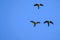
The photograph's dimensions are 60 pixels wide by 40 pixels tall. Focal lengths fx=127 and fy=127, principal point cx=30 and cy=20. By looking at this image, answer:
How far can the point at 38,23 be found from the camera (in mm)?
2281

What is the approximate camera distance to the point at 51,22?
2285 mm

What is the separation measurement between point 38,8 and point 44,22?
0.91ft

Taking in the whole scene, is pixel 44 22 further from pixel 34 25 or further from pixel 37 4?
pixel 37 4

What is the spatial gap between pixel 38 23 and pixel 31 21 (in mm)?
131

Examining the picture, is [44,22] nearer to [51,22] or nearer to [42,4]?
[51,22]

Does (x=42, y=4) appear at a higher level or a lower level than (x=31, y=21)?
higher

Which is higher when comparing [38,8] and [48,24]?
[38,8]

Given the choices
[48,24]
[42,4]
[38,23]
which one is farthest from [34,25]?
[42,4]

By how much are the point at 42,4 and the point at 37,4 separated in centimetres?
11

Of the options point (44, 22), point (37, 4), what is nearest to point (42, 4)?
point (37, 4)

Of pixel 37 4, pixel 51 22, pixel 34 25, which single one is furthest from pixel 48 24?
pixel 37 4

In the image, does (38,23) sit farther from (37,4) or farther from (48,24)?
(37,4)

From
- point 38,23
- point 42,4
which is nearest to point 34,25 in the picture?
point 38,23

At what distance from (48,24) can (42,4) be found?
1.26 ft
